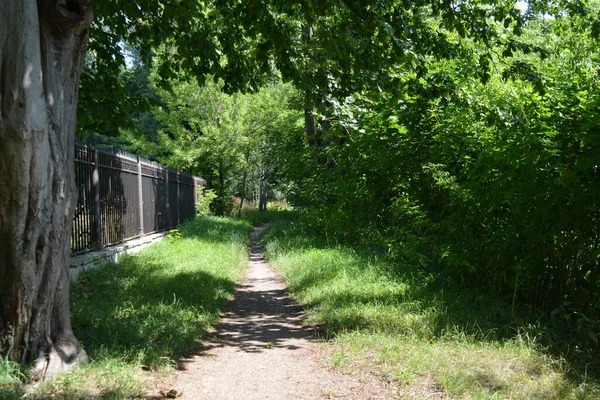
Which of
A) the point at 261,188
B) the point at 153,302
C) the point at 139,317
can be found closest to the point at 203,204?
the point at 261,188

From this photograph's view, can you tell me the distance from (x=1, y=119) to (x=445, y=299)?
536 centimetres

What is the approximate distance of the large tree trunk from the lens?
3.91 meters

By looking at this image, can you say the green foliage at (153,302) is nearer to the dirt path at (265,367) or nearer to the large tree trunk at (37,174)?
the dirt path at (265,367)

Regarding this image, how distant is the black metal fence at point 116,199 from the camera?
887 centimetres

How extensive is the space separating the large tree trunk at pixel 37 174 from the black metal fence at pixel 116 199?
4.31 metres

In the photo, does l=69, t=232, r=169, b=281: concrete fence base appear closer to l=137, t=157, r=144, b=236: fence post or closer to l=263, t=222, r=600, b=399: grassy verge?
l=137, t=157, r=144, b=236: fence post

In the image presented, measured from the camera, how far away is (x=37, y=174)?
160 inches

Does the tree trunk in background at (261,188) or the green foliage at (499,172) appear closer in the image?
the green foliage at (499,172)

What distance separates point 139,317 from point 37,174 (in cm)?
259

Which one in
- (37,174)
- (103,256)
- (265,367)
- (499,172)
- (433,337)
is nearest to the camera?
(37,174)

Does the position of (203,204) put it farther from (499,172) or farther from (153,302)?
(499,172)

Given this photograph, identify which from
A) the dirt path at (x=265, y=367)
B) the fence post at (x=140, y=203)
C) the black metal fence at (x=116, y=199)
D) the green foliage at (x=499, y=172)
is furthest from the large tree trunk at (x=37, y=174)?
the fence post at (x=140, y=203)

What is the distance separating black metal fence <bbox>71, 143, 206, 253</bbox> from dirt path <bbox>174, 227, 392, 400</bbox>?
10.4ft

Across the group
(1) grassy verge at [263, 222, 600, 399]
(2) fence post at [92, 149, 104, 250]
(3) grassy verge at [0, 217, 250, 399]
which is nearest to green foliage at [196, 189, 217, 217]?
(3) grassy verge at [0, 217, 250, 399]
